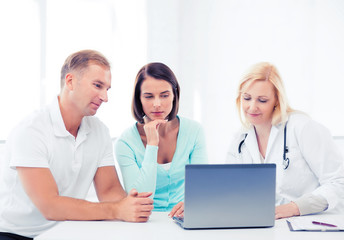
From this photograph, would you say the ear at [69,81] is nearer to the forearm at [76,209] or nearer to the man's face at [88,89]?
the man's face at [88,89]

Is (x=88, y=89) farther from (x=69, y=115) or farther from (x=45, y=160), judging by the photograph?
(x=45, y=160)

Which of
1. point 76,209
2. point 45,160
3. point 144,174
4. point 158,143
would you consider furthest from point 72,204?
point 158,143

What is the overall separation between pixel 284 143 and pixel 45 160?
1.17 meters

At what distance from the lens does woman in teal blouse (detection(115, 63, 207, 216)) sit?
2211 millimetres

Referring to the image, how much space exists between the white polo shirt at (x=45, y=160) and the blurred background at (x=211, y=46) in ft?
5.29

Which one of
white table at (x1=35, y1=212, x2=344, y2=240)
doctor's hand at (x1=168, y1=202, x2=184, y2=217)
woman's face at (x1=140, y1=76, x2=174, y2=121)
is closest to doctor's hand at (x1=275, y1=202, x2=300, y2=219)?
white table at (x1=35, y1=212, x2=344, y2=240)

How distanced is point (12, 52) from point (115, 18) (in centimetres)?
145

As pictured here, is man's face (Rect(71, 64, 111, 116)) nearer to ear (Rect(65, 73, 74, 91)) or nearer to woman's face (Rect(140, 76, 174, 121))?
ear (Rect(65, 73, 74, 91))

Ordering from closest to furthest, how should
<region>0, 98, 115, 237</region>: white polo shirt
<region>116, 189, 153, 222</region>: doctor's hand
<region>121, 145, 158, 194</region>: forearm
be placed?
<region>116, 189, 153, 222</region>: doctor's hand → <region>0, 98, 115, 237</region>: white polo shirt → <region>121, 145, 158, 194</region>: forearm

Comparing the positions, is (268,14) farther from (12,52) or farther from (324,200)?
(324,200)

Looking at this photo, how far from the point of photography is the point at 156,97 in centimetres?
228

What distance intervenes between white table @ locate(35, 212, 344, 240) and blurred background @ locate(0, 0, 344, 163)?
7.17 feet

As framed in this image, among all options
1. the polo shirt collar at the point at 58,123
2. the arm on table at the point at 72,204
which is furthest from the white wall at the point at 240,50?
the arm on table at the point at 72,204

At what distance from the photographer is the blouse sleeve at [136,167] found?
2156 millimetres
